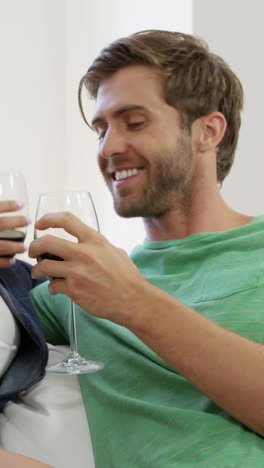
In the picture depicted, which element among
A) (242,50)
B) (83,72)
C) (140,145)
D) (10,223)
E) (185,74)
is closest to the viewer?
(10,223)

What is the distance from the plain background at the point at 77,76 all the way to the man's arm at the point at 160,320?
1815 mm

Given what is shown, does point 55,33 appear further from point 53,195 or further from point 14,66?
point 53,195

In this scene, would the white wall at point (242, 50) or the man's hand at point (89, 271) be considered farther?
the white wall at point (242, 50)

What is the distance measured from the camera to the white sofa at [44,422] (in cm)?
112

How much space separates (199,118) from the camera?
5.63 ft

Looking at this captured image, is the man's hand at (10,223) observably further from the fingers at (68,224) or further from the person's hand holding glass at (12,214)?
the fingers at (68,224)

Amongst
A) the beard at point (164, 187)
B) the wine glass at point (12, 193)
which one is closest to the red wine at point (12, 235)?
the wine glass at point (12, 193)

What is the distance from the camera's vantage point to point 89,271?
1.00 m

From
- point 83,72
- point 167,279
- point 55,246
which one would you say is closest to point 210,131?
point 167,279

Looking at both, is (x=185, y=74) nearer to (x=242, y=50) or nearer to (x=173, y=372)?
(x=173, y=372)

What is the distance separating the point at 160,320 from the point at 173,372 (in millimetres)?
193

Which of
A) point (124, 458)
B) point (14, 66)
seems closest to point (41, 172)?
point (14, 66)

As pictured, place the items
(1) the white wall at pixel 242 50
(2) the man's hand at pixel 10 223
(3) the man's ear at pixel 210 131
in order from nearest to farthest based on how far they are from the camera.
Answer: (2) the man's hand at pixel 10 223, (3) the man's ear at pixel 210 131, (1) the white wall at pixel 242 50

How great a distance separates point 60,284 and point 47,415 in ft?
0.98
